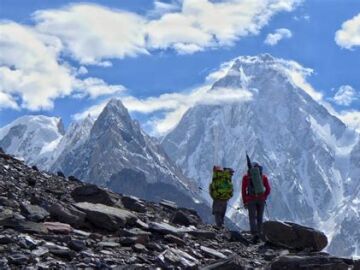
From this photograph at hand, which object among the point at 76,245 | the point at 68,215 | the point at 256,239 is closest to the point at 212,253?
the point at 68,215

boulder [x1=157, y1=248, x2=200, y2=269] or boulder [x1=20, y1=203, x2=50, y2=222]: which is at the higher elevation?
boulder [x1=20, y1=203, x2=50, y2=222]

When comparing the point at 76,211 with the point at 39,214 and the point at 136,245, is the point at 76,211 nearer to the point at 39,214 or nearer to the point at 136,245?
the point at 39,214

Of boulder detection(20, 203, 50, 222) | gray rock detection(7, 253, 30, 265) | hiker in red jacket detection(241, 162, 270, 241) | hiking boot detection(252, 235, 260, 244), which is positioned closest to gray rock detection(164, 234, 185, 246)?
boulder detection(20, 203, 50, 222)

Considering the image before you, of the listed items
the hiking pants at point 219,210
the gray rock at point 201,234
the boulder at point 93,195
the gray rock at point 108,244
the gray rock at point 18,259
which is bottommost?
the gray rock at point 18,259

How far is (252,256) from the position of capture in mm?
21062

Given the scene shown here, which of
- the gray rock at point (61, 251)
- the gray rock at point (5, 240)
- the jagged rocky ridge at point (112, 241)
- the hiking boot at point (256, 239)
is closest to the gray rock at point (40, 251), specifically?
the jagged rocky ridge at point (112, 241)

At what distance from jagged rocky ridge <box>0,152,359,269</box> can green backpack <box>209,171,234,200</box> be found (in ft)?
13.6

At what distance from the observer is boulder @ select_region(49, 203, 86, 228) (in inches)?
738

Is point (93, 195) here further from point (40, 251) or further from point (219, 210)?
point (40, 251)

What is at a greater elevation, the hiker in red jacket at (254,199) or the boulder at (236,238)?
the hiker in red jacket at (254,199)

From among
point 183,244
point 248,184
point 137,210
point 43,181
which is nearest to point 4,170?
point 43,181

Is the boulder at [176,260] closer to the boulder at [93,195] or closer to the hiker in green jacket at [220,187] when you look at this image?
the boulder at [93,195]

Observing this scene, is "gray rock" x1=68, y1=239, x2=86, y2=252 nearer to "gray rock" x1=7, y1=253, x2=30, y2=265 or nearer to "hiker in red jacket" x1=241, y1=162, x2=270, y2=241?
"gray rock" x1=7, y1=253, x2=30, y2=265

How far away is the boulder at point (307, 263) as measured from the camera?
54.5ft
